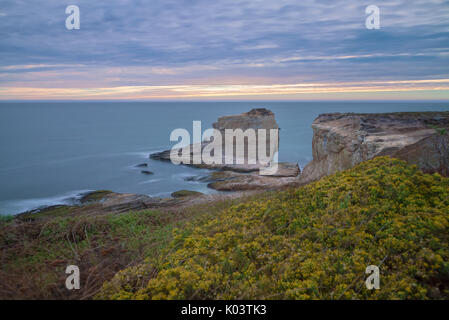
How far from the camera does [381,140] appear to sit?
39.2ft

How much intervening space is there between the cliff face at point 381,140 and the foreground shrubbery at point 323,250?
4.02 ft

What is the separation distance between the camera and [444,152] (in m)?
7.64

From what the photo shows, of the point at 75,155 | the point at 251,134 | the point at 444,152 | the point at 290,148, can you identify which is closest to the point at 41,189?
the point at 75,155

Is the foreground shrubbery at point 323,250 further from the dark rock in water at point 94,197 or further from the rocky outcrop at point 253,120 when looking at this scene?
the rocky outcrop at point 253,120

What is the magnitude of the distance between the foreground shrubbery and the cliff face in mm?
1224

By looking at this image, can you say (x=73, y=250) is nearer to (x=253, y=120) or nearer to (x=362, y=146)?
(x=362, y=146)

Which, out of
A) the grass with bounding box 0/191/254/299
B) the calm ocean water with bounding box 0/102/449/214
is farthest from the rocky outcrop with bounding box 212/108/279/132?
the grass with bounding box 0/191/254/299

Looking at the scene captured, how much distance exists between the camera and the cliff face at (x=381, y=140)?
7.73 meters

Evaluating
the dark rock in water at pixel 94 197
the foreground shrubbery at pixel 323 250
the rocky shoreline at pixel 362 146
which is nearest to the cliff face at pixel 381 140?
the rocky shoreline at pixel 362 146

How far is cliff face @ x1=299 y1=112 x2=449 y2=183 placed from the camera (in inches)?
304

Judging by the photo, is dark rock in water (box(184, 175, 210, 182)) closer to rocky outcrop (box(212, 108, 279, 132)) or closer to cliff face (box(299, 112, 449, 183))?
rocky outcrop (box(212, 108, 279, 132))

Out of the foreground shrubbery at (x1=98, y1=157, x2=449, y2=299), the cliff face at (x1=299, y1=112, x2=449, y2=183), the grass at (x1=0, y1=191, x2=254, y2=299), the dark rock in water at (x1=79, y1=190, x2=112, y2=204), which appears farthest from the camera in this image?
the dark rock in water at (x1=79, y1=190, x2=112, y2=204)

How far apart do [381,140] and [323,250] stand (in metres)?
8.74
